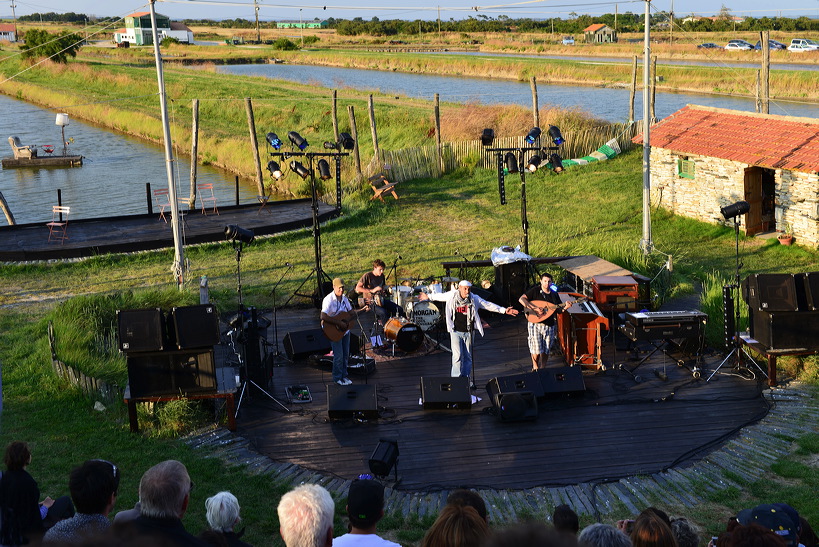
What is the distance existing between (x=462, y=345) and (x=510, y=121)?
852 inches

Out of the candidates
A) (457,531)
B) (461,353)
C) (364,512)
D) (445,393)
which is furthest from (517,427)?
(457,531)

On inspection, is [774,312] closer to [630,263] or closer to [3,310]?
[630,263]

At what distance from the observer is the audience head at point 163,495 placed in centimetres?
505

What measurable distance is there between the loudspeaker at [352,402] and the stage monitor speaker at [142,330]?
2120 mm

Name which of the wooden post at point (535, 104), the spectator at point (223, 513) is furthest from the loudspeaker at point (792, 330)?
the wooden post at point (535, 104)

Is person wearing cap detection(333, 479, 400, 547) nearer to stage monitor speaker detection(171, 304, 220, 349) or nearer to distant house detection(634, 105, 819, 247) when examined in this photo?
stage monitor speaker detection(171, 304, 220, 349)

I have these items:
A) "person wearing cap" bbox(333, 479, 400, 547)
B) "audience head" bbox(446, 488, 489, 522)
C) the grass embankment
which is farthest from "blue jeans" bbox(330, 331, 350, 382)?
"person wearing cap" bbox(333, 479, 400, 547)

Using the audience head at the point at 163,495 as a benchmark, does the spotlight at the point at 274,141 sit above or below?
above

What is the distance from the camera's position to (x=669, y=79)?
2132 inches

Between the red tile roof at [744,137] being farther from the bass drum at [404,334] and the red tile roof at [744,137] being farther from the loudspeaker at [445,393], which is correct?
the loudspeaker at [445,393]

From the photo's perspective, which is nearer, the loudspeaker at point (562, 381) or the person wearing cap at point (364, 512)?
the person wearing cap at point (364, 512)

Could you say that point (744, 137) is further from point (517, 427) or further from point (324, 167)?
point (517, 427)

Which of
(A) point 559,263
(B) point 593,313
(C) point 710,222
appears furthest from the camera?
(C) point 710,222

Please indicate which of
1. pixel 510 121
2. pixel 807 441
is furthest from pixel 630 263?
pixel 510 121
